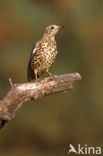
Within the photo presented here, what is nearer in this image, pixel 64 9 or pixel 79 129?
pixel 79 129

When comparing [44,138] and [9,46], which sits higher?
[9,46]

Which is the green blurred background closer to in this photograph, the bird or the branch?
the bird

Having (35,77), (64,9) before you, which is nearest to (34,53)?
(35,77)

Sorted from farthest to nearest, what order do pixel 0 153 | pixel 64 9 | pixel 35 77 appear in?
pixel 64 9 → pixel 0 153 → pixel 35 77

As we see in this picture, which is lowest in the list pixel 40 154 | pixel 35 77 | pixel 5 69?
pixel 40 154

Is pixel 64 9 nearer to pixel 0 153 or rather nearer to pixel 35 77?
pixel 0 153
